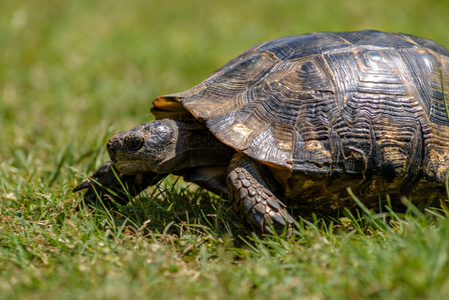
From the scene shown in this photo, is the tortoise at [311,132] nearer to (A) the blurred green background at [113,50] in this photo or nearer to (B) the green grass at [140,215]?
(B) the green grass at [140,215]

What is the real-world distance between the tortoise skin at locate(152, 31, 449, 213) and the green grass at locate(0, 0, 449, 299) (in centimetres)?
30

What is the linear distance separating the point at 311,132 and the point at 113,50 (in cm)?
649

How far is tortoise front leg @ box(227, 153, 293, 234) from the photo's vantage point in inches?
119

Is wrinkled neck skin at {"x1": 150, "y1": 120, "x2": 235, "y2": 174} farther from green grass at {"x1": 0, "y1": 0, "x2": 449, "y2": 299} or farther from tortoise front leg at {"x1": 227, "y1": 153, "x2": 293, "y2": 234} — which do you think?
tortoise front leg at {"x1": 227, "y1": 153, "x2": 293, "y2": 234}

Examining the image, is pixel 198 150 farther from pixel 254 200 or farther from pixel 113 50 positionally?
pixel 113 50

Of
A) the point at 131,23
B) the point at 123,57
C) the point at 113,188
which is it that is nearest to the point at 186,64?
the point at 123,57

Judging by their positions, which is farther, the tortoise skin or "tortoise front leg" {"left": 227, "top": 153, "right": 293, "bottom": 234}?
the tortoise skin

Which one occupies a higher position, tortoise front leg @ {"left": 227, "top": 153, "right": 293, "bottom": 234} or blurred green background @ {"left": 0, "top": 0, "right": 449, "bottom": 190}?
blurred green background @ {"left": 0, "top": 0, "right": 449, "bottom": 190}

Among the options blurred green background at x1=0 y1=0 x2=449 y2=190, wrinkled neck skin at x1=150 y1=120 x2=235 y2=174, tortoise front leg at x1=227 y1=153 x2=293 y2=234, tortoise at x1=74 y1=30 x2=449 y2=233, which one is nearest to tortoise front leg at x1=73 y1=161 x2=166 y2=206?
tortoise at x1=74 y1=30 x2=449 y2=233

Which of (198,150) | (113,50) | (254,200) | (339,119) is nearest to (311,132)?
(339,119)

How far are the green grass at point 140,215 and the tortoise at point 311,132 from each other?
0.25m

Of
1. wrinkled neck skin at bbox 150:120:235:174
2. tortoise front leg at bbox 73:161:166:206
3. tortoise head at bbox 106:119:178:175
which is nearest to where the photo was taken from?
tortoise head at bbox 106:119:178:175

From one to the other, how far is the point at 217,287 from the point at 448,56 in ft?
9.08

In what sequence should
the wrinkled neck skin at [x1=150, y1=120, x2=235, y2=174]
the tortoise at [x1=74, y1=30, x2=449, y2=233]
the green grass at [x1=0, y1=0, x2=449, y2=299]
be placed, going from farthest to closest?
the wrinkled neck skin at [x1=150, y1=120, x2=235, y2=174], the tortoise at [x1=74, y1=30, x2=449, y2=233], the green grass at [x1=0, y1=0, x2=449, y2=299]
